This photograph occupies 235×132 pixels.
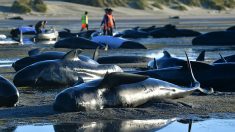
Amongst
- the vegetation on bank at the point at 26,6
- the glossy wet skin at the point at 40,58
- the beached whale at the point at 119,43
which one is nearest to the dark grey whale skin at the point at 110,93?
the glossy wet skin at the point at 40,58

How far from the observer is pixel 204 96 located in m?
10.9

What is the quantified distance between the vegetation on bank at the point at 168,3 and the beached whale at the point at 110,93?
231 feet

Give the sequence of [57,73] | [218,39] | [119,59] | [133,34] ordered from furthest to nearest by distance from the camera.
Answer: [133,34]
[218,39]
[119,59]
[57,73]

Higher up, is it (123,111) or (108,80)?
(108,80)

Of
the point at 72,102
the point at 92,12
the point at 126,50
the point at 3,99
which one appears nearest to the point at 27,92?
the point at 3,99

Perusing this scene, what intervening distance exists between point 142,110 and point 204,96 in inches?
72.8

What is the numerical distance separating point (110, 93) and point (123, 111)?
30 cm

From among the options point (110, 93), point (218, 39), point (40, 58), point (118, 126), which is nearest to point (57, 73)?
point (40, 58)

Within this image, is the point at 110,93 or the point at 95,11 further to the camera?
the point at 95,11

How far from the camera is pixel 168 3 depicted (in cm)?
9031

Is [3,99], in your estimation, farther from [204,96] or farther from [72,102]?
[204,96]

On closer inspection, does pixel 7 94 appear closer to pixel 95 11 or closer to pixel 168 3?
pixel 95 11

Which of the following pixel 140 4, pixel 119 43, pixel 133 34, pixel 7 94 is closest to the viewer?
pixel 7 94

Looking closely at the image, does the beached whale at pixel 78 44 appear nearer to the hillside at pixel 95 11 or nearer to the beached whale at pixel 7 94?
the beached whale at pixel 7 94
